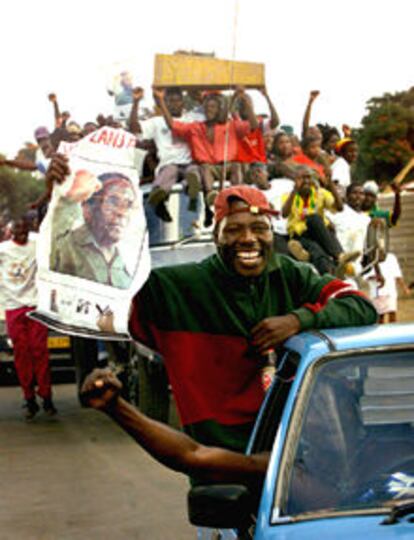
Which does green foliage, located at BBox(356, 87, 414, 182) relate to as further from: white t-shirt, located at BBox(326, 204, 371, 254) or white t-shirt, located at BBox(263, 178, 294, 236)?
white t-shirt, located at BBox(263, 178, 294, 236)

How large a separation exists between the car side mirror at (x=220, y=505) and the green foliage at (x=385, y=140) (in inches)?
1532

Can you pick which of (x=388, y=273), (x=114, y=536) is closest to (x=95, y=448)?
(x=114, y=536)

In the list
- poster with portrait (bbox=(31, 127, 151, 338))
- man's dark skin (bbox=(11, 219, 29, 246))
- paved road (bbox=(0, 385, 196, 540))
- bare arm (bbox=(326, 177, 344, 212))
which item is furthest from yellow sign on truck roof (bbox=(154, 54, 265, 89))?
poster with portrait (bbox=(31, 127, 151, 338))

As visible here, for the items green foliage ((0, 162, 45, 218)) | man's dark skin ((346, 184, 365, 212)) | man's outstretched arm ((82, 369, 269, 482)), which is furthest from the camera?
green foliage ((0, 162, 45, 218))

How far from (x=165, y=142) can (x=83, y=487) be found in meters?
6.07

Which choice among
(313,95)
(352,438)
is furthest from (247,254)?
(313,95)

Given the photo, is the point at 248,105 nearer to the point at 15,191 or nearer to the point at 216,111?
the point at 216,111

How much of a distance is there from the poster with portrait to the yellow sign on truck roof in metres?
5.26

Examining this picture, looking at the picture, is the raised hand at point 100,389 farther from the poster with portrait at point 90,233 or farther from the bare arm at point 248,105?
the bare arm at point 248,105

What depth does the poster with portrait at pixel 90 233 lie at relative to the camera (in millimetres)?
8680

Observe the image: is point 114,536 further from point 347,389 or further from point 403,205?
point 403,205

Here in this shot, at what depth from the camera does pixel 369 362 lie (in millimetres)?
4137

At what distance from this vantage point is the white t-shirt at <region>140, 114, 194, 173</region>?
48.4 ft

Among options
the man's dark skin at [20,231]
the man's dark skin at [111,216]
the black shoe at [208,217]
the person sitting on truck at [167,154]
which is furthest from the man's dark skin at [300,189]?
the man's dark skin at [111,216]
